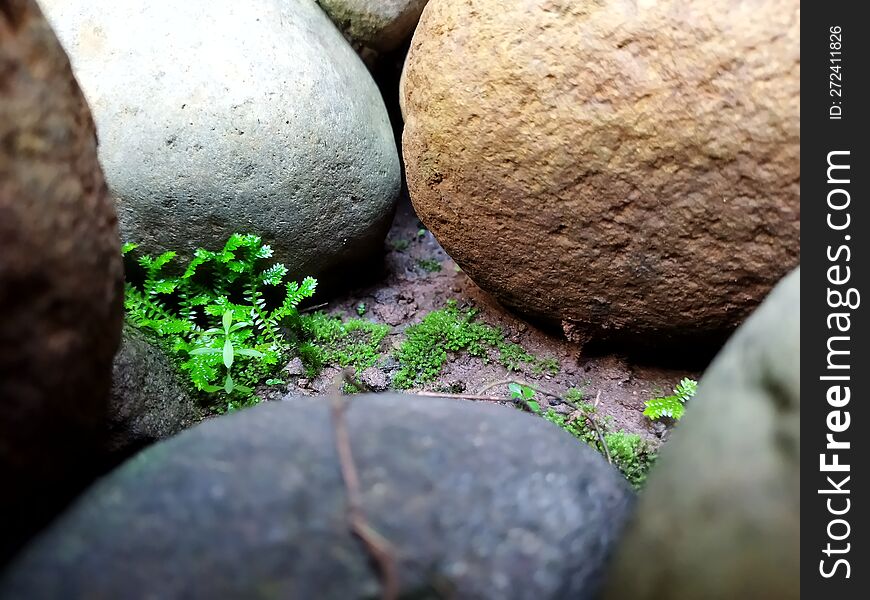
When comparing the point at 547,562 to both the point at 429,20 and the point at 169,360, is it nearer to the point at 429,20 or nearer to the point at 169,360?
the point at 169,360

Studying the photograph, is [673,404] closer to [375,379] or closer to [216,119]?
[375,379]

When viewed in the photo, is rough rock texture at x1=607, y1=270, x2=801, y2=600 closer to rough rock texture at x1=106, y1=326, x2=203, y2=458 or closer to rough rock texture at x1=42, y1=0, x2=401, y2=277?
rough rock texture at x1=106, y1=326, x2=203, y2=458

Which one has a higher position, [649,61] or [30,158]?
[649,61]

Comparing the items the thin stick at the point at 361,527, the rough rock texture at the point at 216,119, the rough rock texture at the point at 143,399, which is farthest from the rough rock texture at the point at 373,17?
the thin stick at the point at 361,527

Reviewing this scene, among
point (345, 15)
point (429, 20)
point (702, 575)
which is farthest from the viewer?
point (345, 15)

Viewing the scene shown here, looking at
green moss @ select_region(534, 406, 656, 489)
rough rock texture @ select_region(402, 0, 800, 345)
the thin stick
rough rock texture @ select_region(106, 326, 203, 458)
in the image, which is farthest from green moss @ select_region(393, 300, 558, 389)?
the thin stick
